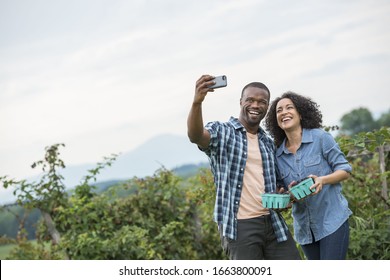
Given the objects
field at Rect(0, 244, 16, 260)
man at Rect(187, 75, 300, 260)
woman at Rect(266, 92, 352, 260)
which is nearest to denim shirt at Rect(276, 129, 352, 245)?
woman at Rect(266, 92, 352, 260)

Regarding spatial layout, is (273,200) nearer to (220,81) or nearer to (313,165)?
(313,165)

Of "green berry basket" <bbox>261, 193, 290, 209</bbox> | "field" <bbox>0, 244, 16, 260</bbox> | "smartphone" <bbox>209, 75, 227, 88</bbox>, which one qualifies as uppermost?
"smartphone" <bbox>209, 75, 227, 88</bbox>

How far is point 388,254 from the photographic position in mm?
4430

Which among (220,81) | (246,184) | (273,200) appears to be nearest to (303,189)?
(273,200)

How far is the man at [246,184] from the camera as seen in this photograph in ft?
10.1

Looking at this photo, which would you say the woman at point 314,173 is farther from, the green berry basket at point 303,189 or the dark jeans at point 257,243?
the dark jeans at point 257,243

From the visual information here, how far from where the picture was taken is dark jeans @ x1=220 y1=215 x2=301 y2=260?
307 centimetres

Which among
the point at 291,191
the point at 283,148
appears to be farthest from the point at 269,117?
the point at 291,191

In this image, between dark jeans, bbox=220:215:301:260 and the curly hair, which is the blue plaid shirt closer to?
dark jeans, bbox=220:215:301:260

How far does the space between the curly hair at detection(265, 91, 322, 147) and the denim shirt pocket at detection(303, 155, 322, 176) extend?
0.72 feet

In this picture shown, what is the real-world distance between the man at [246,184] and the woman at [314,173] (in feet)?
0.37

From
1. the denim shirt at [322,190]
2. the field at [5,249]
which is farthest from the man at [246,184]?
the field at [5,249]

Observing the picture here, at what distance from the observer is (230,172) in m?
3.11
